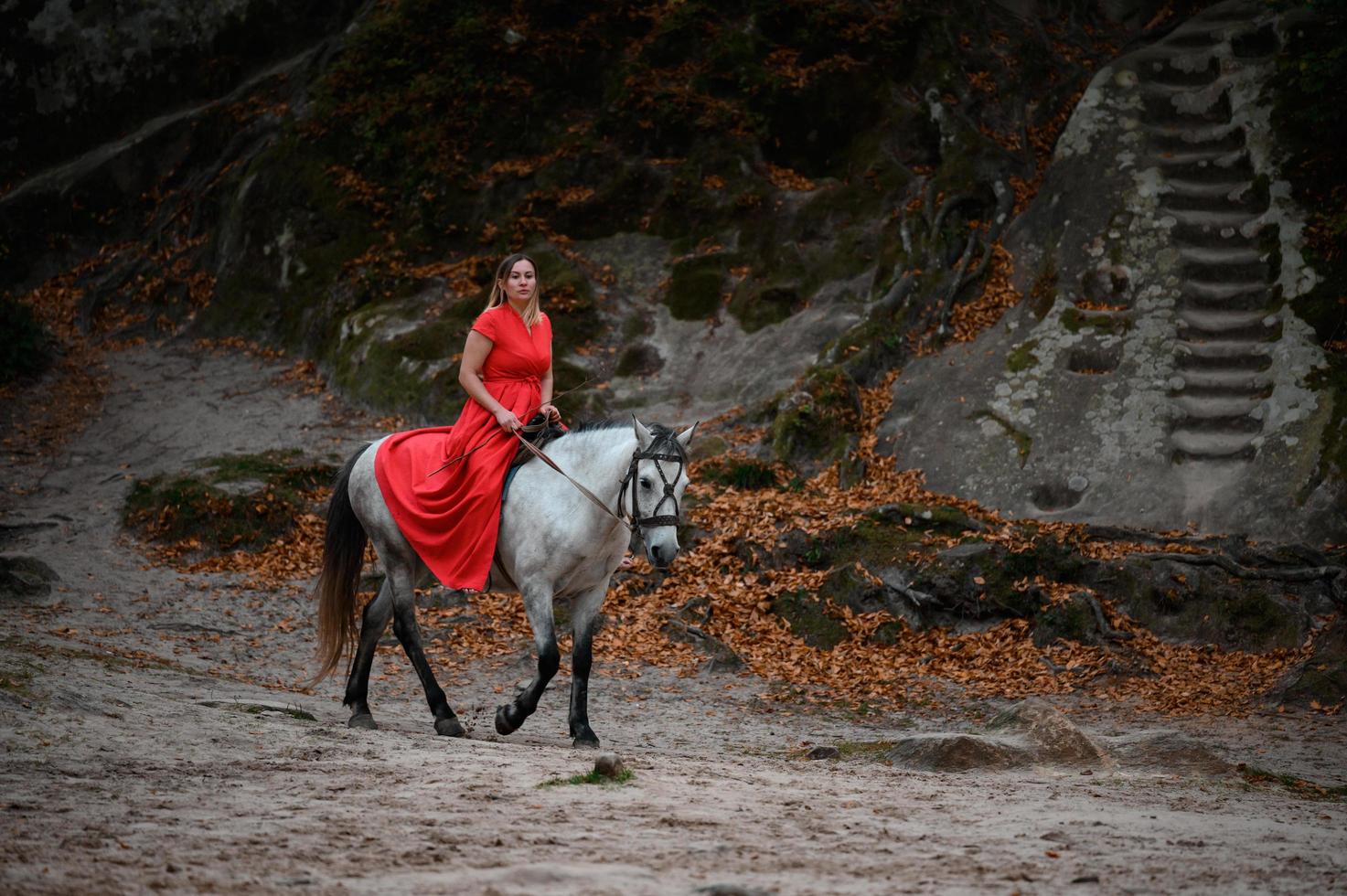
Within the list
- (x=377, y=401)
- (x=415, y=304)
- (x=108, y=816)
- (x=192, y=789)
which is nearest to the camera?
(x=108, y=816)

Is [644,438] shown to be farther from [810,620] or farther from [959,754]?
[810,620]

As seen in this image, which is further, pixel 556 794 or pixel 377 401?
pixel 377 401

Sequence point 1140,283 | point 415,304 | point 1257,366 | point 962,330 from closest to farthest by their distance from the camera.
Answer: point 1257,366, point 1140,283, point 962,330, point 415,304

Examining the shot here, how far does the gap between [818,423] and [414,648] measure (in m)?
6.85

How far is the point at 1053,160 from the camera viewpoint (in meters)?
15.5

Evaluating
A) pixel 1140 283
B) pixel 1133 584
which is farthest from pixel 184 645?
pixel 1140 283

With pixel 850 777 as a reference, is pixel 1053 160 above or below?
above

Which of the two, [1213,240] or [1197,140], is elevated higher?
[1197,140]

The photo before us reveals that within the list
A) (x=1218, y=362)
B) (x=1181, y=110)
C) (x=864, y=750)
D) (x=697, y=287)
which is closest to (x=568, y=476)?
(x=864, y=750)

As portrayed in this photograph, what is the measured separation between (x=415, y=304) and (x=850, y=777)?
13.0 metres

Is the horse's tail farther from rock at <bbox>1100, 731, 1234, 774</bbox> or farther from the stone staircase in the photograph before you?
the stone staircase

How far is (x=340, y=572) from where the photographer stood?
28.5 feet

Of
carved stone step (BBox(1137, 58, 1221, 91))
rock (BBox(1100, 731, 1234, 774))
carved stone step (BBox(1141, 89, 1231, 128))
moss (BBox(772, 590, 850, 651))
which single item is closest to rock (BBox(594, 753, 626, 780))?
rock (BBox(1100, 731, 1234, 774))

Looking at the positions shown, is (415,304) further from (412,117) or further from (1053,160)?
(1053,160)
